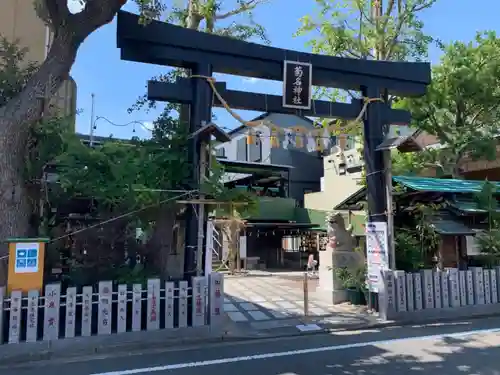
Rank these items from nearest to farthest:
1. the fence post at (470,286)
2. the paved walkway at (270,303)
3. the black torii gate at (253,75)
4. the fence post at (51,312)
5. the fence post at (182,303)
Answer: the fence post at (51,312) → the fence post at (182,303) → the black torii gate at (253,75) → the paved walkway at (270,303) → the fence post at (470,286)

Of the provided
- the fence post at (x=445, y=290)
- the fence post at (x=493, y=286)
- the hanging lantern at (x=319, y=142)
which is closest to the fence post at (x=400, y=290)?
the fence post at (x=445, y=290)

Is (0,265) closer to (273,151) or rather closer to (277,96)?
(277,96)

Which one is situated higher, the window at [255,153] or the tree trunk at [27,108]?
the window at [255,153]

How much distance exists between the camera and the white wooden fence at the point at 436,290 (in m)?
9.44

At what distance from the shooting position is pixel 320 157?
30297 millimetres

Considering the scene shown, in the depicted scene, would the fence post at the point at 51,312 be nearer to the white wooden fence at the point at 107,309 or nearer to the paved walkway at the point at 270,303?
the white wooden fence at the point at 107,309

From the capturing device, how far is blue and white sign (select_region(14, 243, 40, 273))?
691 cm

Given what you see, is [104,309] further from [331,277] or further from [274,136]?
[331,277]

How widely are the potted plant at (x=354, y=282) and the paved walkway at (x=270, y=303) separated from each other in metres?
0.43

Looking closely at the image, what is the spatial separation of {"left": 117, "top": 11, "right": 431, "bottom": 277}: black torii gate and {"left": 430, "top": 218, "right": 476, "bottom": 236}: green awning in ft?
6.03

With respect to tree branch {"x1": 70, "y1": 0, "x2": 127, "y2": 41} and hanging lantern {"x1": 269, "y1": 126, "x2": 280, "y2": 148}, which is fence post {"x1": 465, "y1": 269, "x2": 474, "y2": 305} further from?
tree branch {"x1": 70, "y1": 0, "x2": 127, "y2": 41}

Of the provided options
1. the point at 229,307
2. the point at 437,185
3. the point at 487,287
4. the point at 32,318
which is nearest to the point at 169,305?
the point at 32,318

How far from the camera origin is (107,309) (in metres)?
7.21

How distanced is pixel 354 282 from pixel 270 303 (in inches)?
97.0
